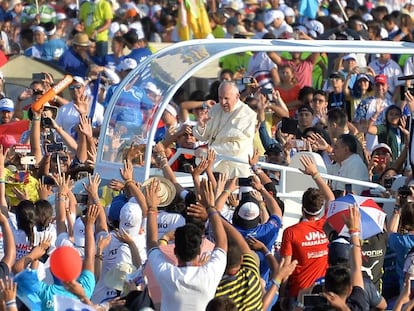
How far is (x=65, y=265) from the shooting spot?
883 cm

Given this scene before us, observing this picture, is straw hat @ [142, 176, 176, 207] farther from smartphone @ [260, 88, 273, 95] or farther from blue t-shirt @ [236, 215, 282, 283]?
smartphone @ [260, 88, 273, 95]

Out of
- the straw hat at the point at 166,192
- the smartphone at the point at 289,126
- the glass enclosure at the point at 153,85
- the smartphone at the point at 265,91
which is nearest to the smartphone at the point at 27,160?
the glass enclosure at the point at 153,85

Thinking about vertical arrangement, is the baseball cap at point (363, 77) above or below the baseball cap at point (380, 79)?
below

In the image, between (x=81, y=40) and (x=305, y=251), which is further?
(x=81, y=40)

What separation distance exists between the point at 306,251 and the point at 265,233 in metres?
0.37

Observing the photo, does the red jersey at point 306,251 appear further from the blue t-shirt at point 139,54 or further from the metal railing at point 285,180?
the blue t-shirt at point 139,54

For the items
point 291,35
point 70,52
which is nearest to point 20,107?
point 70,52

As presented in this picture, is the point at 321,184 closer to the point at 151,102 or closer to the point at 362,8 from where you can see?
the point at 151,102

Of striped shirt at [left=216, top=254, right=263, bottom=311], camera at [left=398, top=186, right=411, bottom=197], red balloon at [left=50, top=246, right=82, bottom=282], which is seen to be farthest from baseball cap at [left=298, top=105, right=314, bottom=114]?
red balloon at [left=50, top=246, right=82, bottom=282]

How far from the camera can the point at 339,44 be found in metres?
14.6

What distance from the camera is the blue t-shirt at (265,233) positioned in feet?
37.1

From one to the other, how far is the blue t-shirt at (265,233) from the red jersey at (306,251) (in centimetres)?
17

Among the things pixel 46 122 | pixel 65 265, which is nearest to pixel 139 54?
pixel 46 122

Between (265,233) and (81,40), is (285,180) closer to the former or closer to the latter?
(265,233)
